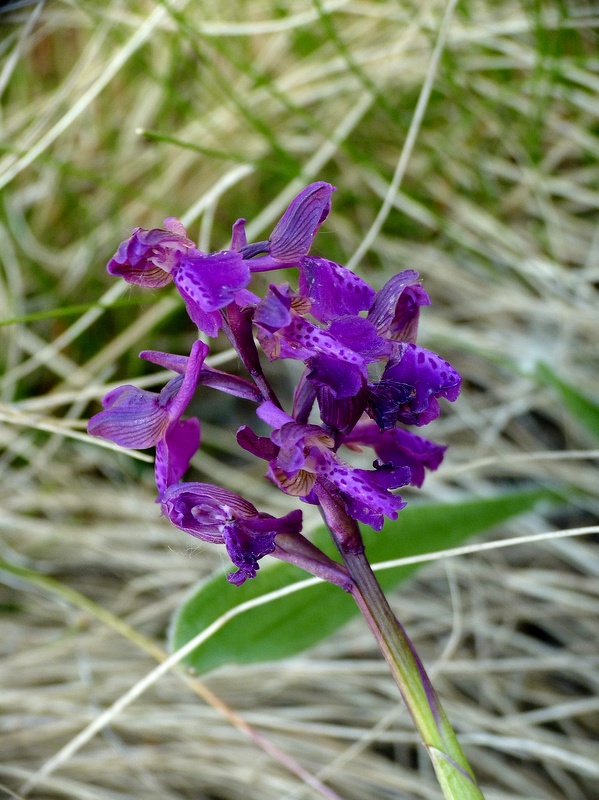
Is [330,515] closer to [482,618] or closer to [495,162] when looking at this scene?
[482,618]

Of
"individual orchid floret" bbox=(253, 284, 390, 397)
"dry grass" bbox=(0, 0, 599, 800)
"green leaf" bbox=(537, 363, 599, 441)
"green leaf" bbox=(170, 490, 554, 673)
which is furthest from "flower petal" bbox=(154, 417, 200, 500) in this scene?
"green leaf" bbox=(537, 363, 599, 441)

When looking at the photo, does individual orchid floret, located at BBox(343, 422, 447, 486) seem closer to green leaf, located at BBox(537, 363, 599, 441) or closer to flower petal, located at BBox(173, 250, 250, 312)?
flower petal, located at BBox(173, 250, 250, 312)

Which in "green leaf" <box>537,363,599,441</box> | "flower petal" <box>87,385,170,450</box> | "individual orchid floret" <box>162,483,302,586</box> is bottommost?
"individual orchid floret" <box>162,483,302,586</box>

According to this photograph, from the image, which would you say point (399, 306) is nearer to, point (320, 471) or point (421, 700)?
point (320, 471)

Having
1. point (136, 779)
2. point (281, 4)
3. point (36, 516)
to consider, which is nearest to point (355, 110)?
point (281, 4)

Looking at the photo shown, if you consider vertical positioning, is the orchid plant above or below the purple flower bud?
below

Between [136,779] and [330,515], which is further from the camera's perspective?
[136,779]

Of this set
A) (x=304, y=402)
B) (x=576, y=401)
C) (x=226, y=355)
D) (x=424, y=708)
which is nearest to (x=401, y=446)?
(x=304, y=402)

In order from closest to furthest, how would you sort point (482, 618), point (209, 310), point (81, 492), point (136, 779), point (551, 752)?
point (209, 310) < point (551, 752) < point (136, 779) < point (482, 618) < point (81, 492)
